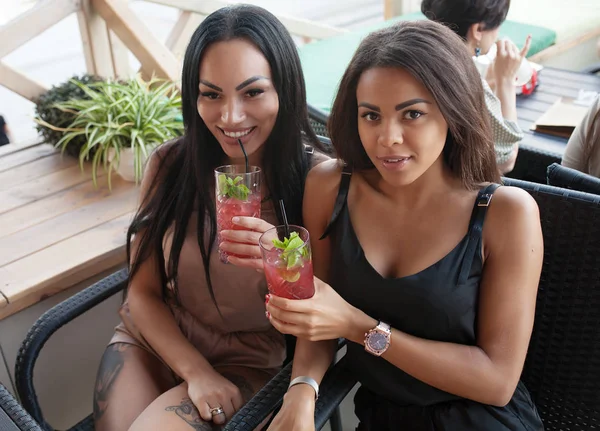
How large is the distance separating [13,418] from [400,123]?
1034mm

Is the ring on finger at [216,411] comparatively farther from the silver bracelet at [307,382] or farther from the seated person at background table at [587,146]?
the seated person at background table at [587,146]

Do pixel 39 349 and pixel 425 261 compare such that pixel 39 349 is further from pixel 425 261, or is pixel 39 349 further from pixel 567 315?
pixel 567 315

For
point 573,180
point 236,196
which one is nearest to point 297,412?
point 236,196

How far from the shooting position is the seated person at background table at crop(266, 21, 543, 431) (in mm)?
1188

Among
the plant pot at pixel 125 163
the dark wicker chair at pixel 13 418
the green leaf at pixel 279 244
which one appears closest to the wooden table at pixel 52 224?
the plant pot at pixel 125 163

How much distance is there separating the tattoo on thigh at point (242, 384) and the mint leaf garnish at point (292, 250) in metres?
0.56

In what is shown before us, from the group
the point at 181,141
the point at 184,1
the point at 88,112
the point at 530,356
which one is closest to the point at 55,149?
the point at 88,112

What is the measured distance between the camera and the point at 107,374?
161 centimetres

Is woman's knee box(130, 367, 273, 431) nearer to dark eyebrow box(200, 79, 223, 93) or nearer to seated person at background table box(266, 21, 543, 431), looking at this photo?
seated person at background table box(266, 21, 543, 431)

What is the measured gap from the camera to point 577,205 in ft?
4.13

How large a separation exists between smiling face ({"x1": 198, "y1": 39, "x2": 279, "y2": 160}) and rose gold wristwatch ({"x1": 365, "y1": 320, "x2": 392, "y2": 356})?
58cm

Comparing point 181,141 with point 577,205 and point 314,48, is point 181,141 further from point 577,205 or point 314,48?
point 314,48

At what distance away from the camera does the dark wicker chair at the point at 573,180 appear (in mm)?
1432

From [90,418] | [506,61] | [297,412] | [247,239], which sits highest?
[506,61]
